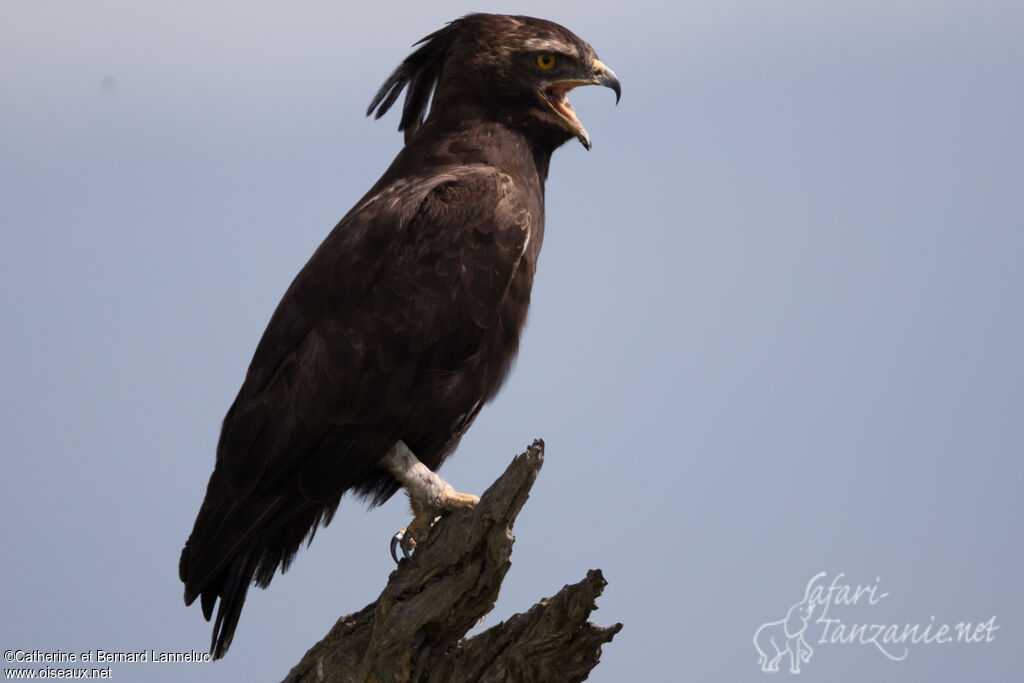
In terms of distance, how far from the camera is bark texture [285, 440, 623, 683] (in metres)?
4.14

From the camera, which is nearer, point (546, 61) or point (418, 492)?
point (418, 492)

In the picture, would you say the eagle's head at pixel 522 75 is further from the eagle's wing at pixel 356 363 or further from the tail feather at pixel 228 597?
the tail feather at pixel 228 597

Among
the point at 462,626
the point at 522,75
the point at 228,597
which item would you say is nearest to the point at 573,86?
the point at 522,75

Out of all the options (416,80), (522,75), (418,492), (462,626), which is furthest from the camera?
(416,80)

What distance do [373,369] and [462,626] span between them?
3.70ft

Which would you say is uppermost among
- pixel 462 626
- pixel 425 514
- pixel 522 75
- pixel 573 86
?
pixel 573 86

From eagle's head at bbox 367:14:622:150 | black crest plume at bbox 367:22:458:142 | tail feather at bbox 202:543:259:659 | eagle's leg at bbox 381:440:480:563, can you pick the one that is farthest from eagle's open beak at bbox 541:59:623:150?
→ tail feather at bbox 202:543:259:659

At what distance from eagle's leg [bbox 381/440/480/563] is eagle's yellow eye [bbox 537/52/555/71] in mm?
1872

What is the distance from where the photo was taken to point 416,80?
565 cm

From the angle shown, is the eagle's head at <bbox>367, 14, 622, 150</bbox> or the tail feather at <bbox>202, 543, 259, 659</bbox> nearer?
the tail feather at <bbox>202, 543, 259, 659</bbox>

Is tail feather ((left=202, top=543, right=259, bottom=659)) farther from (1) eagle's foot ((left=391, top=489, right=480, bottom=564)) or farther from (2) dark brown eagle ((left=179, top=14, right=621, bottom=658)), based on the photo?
(1) eagle's foot ((left=391, top=489, right=480, bottom=564))

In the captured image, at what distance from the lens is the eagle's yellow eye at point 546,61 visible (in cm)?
517

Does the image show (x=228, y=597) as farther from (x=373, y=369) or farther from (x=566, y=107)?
(x=566, y=107)

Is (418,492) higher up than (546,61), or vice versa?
(546,61)
